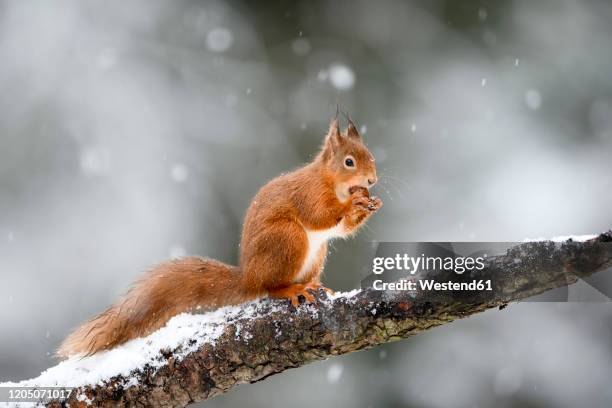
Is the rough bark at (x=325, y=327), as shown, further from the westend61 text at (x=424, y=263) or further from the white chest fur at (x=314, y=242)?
the white chest fur at (x=314, y=242)

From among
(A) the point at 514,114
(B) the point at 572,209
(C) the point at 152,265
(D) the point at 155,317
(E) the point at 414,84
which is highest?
(E) the point at 414,84

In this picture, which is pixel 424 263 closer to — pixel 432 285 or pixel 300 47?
pixel 432 285

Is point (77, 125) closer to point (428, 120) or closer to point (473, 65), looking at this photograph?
point (428, 120)

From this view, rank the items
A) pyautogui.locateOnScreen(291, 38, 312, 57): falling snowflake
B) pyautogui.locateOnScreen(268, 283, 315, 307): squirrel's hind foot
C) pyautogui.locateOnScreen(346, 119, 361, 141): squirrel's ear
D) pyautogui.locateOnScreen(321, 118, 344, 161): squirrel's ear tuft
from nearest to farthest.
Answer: pyautogui.locateOnScreen(268, 283, 315, 307): squirrel's hind foot
pyautogui.locateOnScreen(321, 118, 344, 161): squirrel's ear tuft
pyautogui.locateOnScreen(346, 119, 361, 141): squirrel's ear
pyautogui.locateOnScreen(291, 38, 312, 57): falling snowflake

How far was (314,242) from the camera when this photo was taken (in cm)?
260

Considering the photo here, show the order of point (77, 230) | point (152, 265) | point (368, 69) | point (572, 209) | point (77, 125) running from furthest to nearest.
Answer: point (368, 69)
point (77, 125)
point (77, 230)
point (572, 209)
point (152, 265)

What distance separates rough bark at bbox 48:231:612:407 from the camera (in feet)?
6.33

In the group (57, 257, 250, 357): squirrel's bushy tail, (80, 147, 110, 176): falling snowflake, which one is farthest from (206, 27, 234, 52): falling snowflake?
(57, 257, 250, 357): squirrel's bushy tail

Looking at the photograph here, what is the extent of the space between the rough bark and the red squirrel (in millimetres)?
159

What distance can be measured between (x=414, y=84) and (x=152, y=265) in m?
2.82

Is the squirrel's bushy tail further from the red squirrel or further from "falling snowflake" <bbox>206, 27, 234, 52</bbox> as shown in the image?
"falling snowflake" <bbox>206, 27, 234, 52</bbox>

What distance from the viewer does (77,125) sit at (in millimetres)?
4703

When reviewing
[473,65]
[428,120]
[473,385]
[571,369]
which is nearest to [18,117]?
[428,120]

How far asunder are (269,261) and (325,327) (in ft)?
1.32
